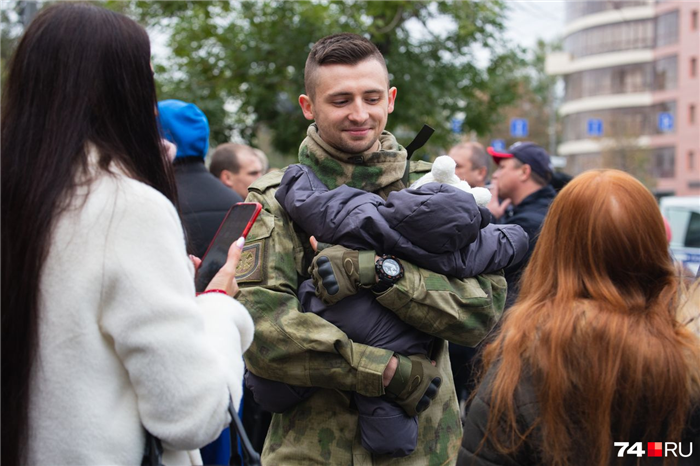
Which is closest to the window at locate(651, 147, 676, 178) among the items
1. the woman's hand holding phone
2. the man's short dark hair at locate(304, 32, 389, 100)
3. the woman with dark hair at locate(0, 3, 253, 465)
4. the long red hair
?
the man's short dark hair at locate(304, 32, 389, 100)

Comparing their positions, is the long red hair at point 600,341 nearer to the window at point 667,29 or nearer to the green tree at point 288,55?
the green tree at point 288,55

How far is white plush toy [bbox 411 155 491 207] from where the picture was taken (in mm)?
2627

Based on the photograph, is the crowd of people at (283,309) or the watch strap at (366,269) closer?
the crowd of people at (283,309)

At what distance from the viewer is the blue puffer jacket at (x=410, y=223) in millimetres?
2451

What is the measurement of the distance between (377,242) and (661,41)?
6205cm

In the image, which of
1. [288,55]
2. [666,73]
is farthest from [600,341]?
[666,73]

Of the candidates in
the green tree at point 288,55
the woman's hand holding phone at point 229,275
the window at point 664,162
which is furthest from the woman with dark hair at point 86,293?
the window at point 664,162

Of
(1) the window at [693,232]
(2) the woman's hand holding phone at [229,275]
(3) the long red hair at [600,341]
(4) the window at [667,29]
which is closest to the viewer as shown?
(3) the long red hair at [600,341]

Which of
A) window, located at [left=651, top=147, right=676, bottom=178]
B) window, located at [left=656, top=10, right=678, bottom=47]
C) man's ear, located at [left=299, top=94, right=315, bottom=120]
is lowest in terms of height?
window, located at [left=651, top=147, right=676, bottom=178]

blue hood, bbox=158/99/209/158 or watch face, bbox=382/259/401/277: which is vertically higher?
blue hood, bbox=158/99/209/158

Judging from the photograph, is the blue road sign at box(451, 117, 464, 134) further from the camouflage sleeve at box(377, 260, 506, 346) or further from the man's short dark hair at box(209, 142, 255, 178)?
the camouflage sleeve at box(377, 260, 506, 346)

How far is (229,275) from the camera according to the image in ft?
6.97

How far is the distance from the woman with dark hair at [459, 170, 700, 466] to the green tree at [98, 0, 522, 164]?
8.43 metres

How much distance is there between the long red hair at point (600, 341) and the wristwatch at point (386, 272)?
51 cm
